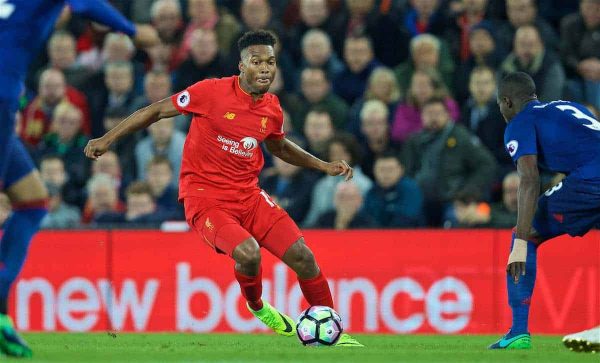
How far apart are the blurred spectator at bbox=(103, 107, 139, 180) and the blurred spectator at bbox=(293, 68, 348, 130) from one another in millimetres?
1928

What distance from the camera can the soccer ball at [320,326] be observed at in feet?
30.6

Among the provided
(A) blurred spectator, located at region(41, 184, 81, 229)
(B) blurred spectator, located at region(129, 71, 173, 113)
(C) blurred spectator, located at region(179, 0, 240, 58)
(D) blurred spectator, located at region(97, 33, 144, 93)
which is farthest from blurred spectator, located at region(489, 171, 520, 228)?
(D) blurred spectator, located at region(97, 33, 144, 93)

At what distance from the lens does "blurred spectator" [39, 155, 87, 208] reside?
14.4m

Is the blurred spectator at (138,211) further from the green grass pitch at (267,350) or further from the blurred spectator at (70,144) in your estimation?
the green grass pitch at (267,350)

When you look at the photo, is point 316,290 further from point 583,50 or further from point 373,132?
point 583,50

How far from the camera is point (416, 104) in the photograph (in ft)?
45.6

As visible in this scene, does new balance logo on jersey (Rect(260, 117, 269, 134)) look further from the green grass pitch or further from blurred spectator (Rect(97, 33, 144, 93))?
Result: blurred spectator (Rect(97, 33, 144, 93))

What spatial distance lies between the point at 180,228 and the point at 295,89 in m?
2.58

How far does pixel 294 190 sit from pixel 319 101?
124cm

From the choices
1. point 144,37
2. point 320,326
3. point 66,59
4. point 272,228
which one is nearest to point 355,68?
point 66,59

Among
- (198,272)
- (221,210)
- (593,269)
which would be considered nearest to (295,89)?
(198,272)

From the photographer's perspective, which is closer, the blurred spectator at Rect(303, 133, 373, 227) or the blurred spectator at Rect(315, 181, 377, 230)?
the blurred spectator at Rect(315, 181, 377, 230)

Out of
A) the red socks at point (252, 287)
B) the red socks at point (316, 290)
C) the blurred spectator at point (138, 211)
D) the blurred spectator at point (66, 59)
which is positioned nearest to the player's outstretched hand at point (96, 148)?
the red socks at point (252, 287)

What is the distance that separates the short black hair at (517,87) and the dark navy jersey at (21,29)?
2.78 m
